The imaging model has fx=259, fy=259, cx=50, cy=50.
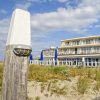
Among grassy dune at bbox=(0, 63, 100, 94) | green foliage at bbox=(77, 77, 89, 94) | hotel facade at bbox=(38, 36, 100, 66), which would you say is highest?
hotel facade at bbox=(38, 36, 100, 66)

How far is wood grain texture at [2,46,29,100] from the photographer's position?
2.66m

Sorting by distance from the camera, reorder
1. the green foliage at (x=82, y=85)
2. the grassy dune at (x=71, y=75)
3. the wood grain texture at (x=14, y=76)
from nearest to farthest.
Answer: the wood grain texture at (x=14, y=76)
the green foliage at (x=82, y=85)
the grassy dune at (x=71, y=75)

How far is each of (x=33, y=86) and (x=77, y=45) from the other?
187 feet

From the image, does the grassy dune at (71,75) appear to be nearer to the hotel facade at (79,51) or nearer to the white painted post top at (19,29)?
the white painted post top at (19,29)

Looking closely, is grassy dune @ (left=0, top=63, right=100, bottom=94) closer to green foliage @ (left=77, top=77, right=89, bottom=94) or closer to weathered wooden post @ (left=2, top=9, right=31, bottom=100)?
green foliage @ (left=77, top=77, right=89, bottom=94)

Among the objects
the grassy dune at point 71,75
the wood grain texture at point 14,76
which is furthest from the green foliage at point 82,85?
the wood grain texture at point 14,76

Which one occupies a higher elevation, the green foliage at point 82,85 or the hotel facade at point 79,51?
the hotel facade at point 79,51

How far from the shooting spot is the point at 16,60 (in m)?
2.67

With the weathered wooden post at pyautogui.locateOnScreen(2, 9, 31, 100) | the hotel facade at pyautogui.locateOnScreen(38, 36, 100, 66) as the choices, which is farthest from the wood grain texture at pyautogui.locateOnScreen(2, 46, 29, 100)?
the hotel facade at pyautogui.locateOnScreen(38, 36, 100, 66)

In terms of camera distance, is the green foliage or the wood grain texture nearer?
the wood grain texture

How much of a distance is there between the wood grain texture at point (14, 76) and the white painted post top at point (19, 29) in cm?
10

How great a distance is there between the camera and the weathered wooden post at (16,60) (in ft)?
8.73

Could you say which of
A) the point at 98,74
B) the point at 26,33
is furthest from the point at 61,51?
the point at 26,33

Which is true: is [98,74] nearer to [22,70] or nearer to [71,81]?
[71,81]
